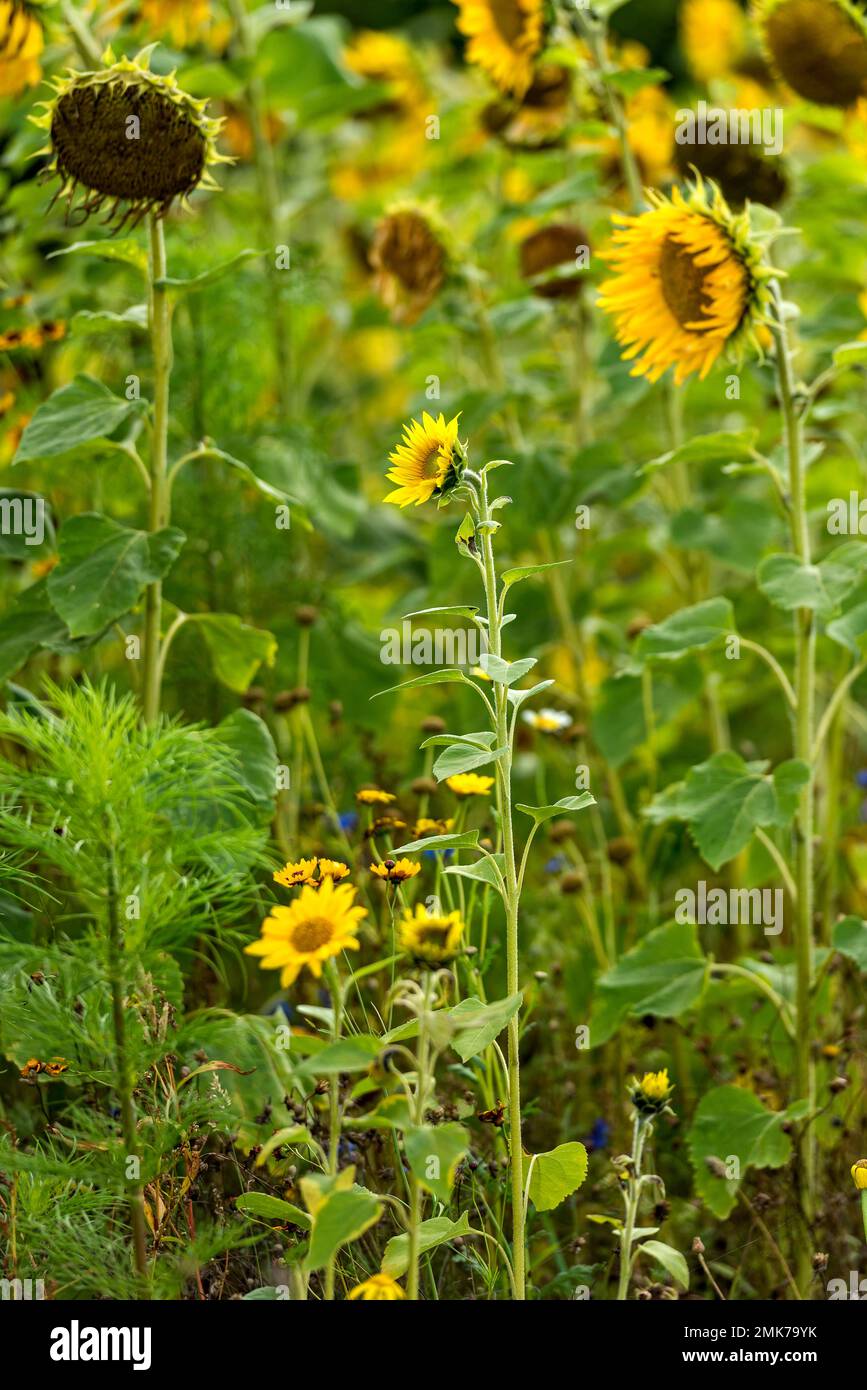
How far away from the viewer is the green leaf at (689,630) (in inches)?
58.7

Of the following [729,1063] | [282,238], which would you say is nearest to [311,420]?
[282,238]

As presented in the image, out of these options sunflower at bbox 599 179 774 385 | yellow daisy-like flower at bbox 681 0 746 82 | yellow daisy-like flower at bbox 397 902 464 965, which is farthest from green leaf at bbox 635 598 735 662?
yellow daisy-like flower at bbox 681 0 746 82

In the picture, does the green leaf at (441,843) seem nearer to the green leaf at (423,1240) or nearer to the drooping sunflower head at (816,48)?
the green leaf at (423,1240)

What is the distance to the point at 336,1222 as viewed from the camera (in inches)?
37.5

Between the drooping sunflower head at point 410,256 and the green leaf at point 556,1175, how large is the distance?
49.5 inches

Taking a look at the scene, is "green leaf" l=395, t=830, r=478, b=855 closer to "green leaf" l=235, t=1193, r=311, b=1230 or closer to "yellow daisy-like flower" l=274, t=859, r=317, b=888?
"yellow daisy-like flower" l=274, t=859, r=317, b=888

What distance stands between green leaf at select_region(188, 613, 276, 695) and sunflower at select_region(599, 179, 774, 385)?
1.63 feet

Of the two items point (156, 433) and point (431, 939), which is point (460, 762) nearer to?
point (431, 939)

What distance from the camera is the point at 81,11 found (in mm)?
1728

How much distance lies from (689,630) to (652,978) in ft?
1.23

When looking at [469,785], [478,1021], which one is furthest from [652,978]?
[478,1021]

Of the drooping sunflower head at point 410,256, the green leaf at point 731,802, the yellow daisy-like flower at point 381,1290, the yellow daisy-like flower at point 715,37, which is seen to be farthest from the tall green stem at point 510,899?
the yellow daisy-like flower at point 715,37

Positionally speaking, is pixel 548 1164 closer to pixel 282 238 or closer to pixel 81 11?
pixel 81 11
